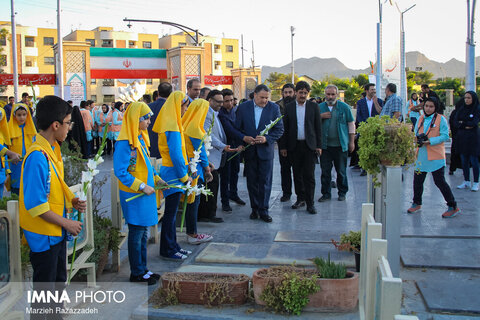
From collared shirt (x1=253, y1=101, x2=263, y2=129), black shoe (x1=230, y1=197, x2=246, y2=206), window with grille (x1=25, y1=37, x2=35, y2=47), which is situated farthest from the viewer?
window with grille (x1=25, y1=37, x2=35, y2=47)

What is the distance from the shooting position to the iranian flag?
28875mm

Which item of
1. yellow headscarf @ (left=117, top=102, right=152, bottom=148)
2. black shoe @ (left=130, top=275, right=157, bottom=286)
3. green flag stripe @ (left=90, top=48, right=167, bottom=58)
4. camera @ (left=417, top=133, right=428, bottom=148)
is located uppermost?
green flag stripe @ (left=90, top=48, right=167, bottom=58)

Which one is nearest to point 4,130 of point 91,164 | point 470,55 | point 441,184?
point 91,164

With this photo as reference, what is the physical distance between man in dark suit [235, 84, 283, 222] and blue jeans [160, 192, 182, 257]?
2106 millimetres

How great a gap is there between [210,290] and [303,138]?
4.38 metres

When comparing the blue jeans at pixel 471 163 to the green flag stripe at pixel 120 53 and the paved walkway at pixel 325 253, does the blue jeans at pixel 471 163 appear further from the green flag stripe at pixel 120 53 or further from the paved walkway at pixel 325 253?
the green flag stripe at pixel 120 53

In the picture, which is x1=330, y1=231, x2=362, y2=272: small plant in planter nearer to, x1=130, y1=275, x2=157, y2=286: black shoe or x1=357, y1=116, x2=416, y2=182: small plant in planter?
x1=357, y1=116, x2=416, y2=182: small plant in planter

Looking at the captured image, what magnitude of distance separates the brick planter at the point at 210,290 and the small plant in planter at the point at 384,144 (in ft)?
5.68

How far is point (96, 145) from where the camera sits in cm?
2089

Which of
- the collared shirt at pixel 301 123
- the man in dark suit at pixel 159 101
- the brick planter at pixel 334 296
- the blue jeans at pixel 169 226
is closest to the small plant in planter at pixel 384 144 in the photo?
the brick planter at pixel 334 296

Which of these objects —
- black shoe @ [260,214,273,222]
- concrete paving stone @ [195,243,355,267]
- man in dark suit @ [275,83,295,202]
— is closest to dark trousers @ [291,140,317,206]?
man in dark suit @ [275,83,295,202]

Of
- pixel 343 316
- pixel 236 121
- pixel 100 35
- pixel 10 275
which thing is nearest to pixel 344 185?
pixel 236 121

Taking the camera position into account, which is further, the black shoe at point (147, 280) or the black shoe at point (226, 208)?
the black shoe at point (226, 208)

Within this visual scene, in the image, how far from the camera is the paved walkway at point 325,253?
14.6 ft
